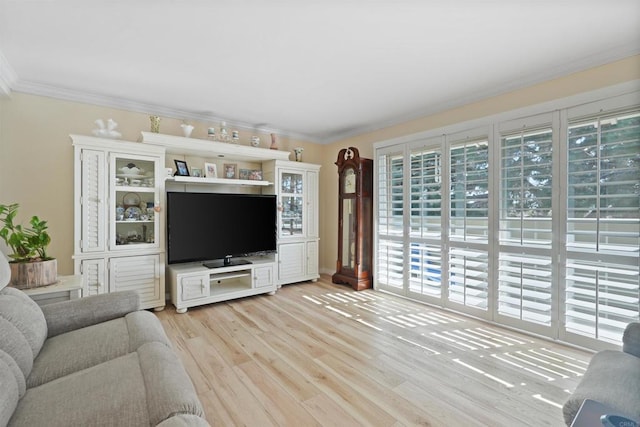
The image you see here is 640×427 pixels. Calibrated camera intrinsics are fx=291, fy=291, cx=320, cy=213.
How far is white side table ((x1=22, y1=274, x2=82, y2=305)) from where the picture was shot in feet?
6.88

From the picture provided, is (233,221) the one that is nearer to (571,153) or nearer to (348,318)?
(348,318)

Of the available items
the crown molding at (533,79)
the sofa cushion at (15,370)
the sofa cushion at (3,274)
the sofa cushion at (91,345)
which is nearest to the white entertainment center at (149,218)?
the sofa cushion at (3,274)

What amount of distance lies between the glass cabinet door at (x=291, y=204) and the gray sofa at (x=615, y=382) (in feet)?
11.2

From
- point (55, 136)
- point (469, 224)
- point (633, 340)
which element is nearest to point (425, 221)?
point (469, 224)

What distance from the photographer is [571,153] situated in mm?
2416

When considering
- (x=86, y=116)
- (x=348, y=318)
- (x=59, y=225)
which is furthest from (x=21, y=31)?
(x=348, y=318)

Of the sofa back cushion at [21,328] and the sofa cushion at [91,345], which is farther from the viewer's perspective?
the sofa cushion at [91,345]

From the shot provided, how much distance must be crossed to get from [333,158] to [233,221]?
2088mm

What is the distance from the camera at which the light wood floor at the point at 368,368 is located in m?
1.66

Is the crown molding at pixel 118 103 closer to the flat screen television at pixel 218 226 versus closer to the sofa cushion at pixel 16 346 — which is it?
the flat screen television at pixel 218 226

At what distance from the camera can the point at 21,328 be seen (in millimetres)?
1388

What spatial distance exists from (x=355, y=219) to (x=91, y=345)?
322 cm

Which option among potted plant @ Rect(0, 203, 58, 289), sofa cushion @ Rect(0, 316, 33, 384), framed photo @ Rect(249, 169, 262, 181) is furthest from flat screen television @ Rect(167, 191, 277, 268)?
sofa cushion @ Rect(0, 316, 33, 384)

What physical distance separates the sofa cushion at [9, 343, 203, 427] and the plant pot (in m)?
1.35
